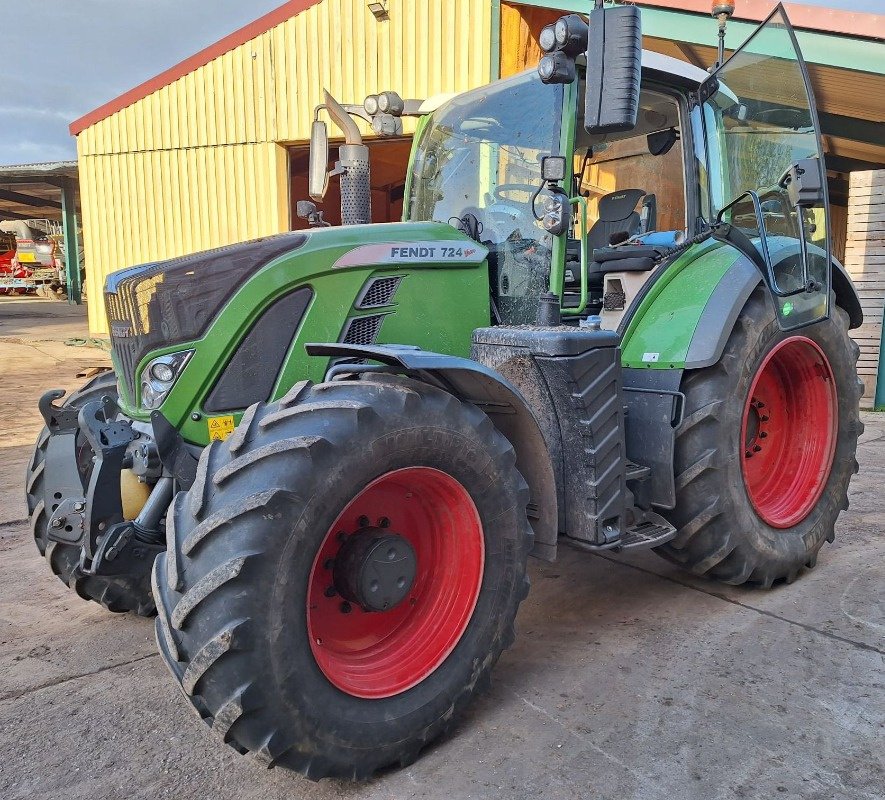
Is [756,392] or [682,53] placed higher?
[682,53]

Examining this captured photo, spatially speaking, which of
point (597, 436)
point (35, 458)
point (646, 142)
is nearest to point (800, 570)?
point (597, 436)

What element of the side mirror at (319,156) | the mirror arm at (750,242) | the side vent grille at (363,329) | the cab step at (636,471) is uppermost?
the side mirror at (319,156)

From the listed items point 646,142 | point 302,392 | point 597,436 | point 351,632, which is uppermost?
point 646,142

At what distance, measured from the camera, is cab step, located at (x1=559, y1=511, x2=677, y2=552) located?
2979 mm

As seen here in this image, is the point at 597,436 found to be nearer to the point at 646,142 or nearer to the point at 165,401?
the point at 165,401

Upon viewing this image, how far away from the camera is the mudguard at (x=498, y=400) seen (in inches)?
96.9

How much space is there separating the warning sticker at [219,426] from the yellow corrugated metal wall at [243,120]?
7.41 meters

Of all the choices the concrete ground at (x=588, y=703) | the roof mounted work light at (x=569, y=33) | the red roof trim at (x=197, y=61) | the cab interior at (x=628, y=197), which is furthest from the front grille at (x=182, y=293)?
the red roof trim at (x=197, y=61)

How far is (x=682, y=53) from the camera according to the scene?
8.79m

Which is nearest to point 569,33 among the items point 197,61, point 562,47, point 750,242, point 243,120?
point 562,47

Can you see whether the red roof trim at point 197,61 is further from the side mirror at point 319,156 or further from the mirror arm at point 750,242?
the mirror arm at point 750,242

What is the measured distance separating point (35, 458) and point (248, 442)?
177 cm

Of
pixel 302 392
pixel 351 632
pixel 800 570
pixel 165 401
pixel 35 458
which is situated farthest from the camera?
pixel 800 570

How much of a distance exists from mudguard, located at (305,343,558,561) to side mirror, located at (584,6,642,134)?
97cm
